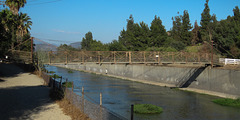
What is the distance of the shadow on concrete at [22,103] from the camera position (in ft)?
46.9

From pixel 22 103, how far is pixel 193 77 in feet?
91.4

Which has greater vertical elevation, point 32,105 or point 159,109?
point 32,105

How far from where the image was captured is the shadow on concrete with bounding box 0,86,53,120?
1428cm

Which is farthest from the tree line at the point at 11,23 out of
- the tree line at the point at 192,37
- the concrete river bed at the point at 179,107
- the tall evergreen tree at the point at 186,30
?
the tall evergreen tree at the point at 186,30

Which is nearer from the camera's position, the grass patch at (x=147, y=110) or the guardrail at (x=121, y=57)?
the grass patch at (x=147, y=110)

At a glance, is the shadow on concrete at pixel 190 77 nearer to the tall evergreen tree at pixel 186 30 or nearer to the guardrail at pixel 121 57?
the guardrail at pixel 121 57

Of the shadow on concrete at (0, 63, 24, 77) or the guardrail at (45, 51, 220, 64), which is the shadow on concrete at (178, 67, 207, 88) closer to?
the guardrail at (45, 51, 220, 64)

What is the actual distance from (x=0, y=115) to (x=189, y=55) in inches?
1528

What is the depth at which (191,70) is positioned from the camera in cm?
3816

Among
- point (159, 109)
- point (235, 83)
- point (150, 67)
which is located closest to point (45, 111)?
point (159, 109)

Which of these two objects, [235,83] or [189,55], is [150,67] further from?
[235,83]

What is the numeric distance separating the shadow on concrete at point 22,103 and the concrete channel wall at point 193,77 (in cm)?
1343

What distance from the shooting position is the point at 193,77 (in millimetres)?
37281

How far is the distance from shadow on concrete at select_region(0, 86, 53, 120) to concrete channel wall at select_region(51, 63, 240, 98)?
13.4m
